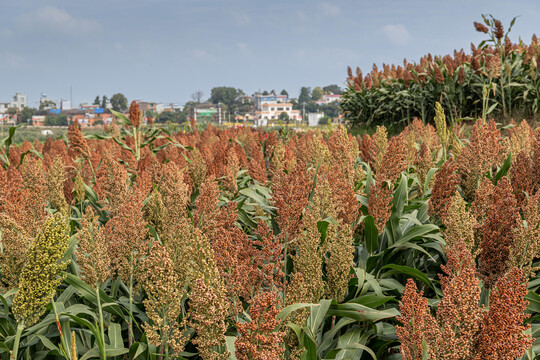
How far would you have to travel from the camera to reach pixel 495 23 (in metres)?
7.51

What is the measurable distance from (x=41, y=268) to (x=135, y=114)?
155 inches

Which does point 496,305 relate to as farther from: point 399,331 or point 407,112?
point 407,112

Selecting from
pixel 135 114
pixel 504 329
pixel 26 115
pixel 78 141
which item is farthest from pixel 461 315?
pixel 26 115

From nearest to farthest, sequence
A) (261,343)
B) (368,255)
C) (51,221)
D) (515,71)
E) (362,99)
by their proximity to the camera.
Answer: (261,343) < (51,221) < (368,255) < (515,71) < (362,99)

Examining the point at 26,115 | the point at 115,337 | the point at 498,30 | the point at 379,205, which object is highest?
the point at 26,115

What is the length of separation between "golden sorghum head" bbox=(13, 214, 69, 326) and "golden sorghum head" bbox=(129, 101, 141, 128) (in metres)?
3.76

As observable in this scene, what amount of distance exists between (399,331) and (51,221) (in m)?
1.11

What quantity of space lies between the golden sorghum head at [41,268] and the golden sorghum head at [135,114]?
376 cm

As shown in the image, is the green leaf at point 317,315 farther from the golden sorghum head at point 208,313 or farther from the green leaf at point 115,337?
the green leaf at point 115,337

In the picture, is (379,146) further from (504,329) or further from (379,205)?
(504,329)

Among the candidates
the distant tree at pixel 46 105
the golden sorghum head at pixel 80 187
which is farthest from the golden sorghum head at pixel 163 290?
the distant tree at pixel 46 105

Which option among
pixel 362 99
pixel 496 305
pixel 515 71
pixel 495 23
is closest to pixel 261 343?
pixel 496 305

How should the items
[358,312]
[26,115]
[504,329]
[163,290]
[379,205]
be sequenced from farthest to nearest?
[26,115] → [379,205] → [358,312] → [163,290] → [504,329]

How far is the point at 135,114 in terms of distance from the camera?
17.0ft
